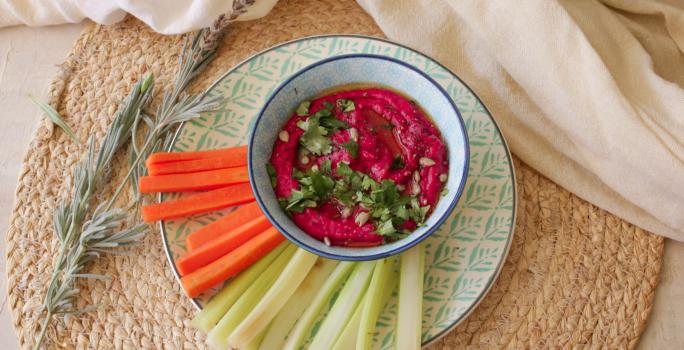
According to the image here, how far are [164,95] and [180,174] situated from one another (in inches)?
17.2

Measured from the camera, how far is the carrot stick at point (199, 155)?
234 cm

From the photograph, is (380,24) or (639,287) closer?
(639,287)

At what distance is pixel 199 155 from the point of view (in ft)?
7.82

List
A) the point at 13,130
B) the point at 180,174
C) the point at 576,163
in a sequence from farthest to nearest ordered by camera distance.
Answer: the point at 13,130
the point at 576,163
the point at 180,174

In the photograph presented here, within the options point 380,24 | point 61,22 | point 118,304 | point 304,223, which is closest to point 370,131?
point 304,223

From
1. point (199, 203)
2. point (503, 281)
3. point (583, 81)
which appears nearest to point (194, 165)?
point (199, 203)

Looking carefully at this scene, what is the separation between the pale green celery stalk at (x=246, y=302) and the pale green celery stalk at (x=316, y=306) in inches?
6.4

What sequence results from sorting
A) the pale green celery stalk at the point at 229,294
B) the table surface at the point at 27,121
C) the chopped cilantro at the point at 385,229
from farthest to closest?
the table surface at the point at 27,121 < the pale green celery stalk at the point at 229,294 < the chopped cilantro at the point at 385,229

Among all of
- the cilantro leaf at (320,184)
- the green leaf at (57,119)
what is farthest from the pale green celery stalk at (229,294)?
the green leaf at (57,119)

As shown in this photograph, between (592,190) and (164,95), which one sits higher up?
(164,95)

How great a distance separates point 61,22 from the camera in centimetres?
288

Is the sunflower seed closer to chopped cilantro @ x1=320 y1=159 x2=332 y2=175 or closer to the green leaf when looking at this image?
chopped cilantro @ x1=320 y1=159 x2=332 y2=175

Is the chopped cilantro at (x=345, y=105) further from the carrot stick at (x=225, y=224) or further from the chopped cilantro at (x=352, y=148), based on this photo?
the carrot stick at (x=225, y=224)

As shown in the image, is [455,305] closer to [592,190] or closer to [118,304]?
[592,190]
